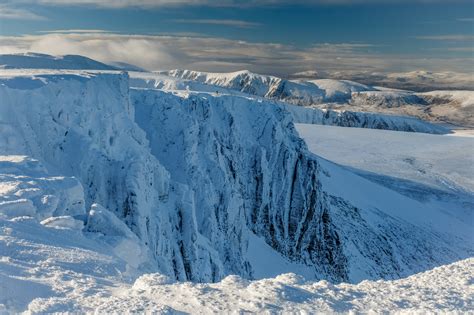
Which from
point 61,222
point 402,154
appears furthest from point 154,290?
point 402,154

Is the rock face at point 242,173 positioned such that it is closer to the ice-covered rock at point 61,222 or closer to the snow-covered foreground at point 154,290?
the ice-covered rock at point 61,222

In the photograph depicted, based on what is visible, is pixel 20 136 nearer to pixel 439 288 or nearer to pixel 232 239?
pixel 439 288

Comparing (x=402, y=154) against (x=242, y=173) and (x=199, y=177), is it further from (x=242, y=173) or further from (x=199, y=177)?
(x=199, y=177)

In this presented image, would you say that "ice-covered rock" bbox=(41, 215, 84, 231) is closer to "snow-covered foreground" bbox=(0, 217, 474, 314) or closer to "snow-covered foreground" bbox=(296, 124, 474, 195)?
"snow-covered foreground" bbox=(0, 217, 474, 314)

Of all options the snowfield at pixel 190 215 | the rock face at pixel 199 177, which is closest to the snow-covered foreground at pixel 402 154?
the snowfield at pixel 190 215

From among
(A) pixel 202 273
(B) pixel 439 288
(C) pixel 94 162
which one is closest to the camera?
(B) pixel 439 288

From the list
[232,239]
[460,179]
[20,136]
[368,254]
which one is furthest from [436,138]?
[20,136]

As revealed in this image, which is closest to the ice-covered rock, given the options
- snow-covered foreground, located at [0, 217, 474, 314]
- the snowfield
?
the snowfield
